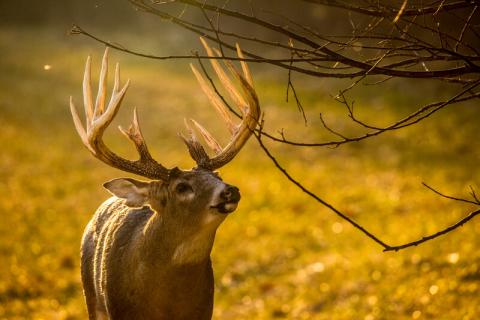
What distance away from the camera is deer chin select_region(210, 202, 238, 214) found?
4.85 m

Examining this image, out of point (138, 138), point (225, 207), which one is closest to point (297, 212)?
point (138, 138)

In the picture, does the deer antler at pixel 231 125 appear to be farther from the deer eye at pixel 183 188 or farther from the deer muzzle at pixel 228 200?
the deer muzzle at pixel 228 200

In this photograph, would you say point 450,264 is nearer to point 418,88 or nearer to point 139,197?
point 139,197

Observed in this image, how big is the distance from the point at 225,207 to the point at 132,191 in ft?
2.63

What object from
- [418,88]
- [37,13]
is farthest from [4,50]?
[418,88]

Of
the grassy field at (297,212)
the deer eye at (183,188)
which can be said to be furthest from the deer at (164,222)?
the grassy field at (297,212)

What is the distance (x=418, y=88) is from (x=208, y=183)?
659 inches

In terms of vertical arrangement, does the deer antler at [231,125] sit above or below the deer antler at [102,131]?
above

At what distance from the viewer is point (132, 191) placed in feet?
17.6

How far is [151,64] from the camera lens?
32875 mm

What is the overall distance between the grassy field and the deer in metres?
3.17

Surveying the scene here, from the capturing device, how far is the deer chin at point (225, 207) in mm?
4854

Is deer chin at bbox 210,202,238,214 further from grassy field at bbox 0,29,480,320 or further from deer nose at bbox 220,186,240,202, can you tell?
grassy field at bbox 0,29,480,320

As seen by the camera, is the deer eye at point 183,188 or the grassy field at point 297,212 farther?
the grassy field at point 297,212
